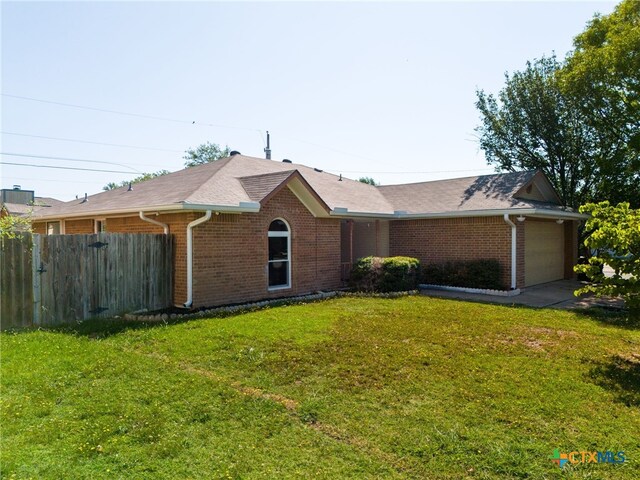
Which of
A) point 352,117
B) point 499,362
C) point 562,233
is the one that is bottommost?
point 499,362

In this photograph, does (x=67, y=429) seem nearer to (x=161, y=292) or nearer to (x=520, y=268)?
(x=161, y=292)

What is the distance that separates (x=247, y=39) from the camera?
1355cm

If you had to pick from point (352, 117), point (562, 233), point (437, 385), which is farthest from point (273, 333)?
point (562, 233)

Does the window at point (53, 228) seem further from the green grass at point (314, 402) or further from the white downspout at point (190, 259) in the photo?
the green grass at point (314, 402)

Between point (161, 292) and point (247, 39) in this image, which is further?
point (247, 39)

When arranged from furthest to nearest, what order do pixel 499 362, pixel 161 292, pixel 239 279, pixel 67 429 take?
pixel 239 279 < pixel 161 292 < pixel 499 362 < pixel 67 429

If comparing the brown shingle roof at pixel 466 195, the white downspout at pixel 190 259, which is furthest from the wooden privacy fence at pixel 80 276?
the brown shingle roof at pixel 466 195

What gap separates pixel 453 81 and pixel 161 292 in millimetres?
13002

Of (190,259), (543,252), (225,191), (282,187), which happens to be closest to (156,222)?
(190,259)

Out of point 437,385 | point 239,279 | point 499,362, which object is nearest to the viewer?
point 437,385

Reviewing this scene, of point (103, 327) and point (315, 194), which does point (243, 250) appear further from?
point (103, 327)

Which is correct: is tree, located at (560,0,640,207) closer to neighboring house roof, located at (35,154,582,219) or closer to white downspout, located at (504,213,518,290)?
neighboring house roof, located at (35,154,582,219)

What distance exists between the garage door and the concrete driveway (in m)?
0.80

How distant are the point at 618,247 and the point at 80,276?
34.6ft
